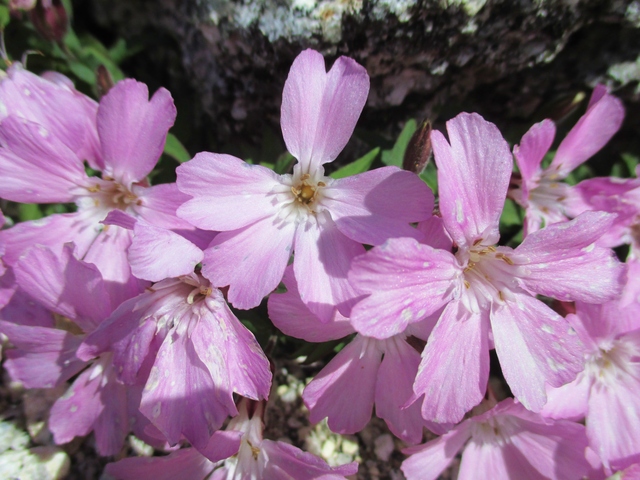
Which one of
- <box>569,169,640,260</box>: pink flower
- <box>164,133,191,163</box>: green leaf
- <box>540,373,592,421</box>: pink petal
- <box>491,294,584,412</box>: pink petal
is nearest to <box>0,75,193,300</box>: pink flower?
<box>164,133,191,163</box>: green leaf

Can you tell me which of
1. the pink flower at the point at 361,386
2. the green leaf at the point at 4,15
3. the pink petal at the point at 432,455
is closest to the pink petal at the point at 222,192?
the pink flower at the point at 361,386

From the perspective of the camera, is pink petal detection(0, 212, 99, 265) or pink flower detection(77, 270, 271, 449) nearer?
pink flower detection(77, 270, 271, 449)

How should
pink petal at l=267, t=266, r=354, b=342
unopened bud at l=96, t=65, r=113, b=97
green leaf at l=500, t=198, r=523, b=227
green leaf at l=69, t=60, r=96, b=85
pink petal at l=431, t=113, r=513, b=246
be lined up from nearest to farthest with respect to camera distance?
pink petal at l=431, t=113, r=513, b=246 → pink petal at l=267, t=266, r=354, b=342 → unopened bud at l=96, t=65, r=113, b=97 → green leaf at l=500, t=198, r=523, b=227 → green leaf at l=69, t=60, r=96, b=85

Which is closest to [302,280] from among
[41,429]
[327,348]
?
[327,348]

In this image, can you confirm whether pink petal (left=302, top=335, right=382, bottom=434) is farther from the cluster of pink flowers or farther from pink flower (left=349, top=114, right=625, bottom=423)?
pink flower (left=349, top=114, right=625, bottom=423)

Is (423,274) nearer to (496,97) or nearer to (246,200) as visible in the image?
(246,200)

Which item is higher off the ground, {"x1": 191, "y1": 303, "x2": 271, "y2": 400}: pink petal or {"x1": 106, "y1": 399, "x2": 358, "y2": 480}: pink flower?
{"x1": 191, "y1": 303, "x2": 271, "y2": 400}: pink petal
